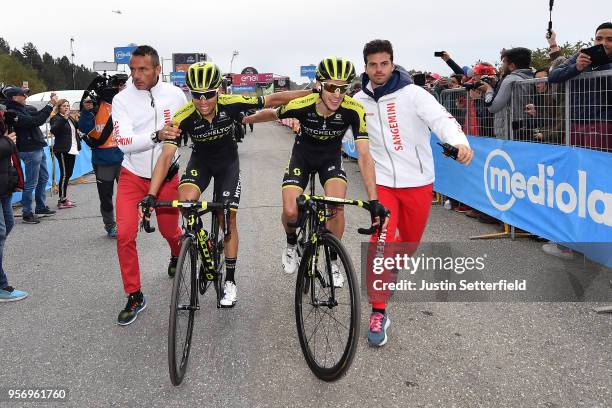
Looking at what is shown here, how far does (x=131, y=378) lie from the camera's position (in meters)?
3.50

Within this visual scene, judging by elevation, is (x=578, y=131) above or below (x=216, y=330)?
above

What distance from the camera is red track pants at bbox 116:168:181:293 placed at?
14.7 feet

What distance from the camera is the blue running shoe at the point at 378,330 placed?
388cm

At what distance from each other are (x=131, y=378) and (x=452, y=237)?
196 inches

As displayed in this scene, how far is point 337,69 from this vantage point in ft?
13.1

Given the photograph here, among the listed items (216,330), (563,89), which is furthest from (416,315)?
(563,89)

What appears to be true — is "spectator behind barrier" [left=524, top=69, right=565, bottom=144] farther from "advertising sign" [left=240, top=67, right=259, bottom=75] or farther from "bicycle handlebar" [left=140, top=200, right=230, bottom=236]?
"advertising sign" [left=240, top=67, right=259, bottom=75]

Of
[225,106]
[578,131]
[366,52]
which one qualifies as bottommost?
[578,131]

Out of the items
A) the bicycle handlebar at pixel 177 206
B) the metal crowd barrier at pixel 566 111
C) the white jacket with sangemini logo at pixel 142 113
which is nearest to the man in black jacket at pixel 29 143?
the white jacket with sangemini logo at pixel 142 113

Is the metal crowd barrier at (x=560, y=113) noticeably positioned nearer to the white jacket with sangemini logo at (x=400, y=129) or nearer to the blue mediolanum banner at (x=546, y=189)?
the blue mediolanum banner at (x=546, y=189)

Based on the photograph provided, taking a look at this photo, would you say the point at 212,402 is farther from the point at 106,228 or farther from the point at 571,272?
the point at 106,228

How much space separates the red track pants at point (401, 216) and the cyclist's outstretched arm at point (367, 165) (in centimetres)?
28

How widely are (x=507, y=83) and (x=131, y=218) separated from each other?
18.1 ft

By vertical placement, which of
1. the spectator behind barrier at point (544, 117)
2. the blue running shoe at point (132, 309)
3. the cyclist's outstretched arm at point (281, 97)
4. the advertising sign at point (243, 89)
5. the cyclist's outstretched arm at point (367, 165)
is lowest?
the blue running shoe at point (132, 309)
